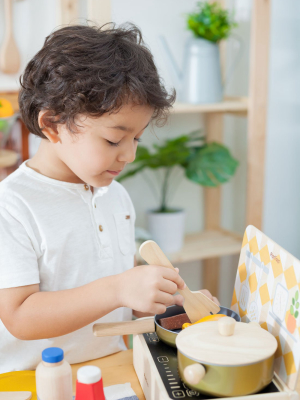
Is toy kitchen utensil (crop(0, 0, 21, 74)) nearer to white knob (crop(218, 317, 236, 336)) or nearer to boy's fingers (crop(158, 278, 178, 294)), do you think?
boy's fingers (crop(158, 278, 178, 294))

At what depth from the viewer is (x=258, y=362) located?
0.56 meters

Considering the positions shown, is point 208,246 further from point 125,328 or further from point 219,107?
point 125,328

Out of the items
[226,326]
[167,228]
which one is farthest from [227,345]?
[167,228]

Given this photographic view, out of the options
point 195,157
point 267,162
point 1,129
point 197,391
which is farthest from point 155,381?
point 267,162

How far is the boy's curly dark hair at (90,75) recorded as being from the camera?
2.49 feet

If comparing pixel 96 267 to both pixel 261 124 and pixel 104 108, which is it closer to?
pixel 104 108

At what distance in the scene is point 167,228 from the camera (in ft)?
6.10

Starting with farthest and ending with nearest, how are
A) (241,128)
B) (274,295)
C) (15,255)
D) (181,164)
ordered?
(241,128), (181,164), (15,255), (274,295)

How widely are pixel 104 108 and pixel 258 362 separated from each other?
1.45 ft

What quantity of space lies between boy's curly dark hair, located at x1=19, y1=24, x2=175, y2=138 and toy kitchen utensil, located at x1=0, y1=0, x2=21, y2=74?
0.83m

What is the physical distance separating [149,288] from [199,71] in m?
1.31

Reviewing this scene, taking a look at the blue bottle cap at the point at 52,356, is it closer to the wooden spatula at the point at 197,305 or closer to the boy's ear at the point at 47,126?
the wooden spatula at the point at 197,305

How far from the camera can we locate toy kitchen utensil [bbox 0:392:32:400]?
657 mm

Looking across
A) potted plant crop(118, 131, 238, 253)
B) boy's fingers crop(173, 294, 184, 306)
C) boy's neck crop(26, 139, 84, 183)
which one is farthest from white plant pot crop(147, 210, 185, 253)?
boy's fingers crop(173, 294, 184, 306)
